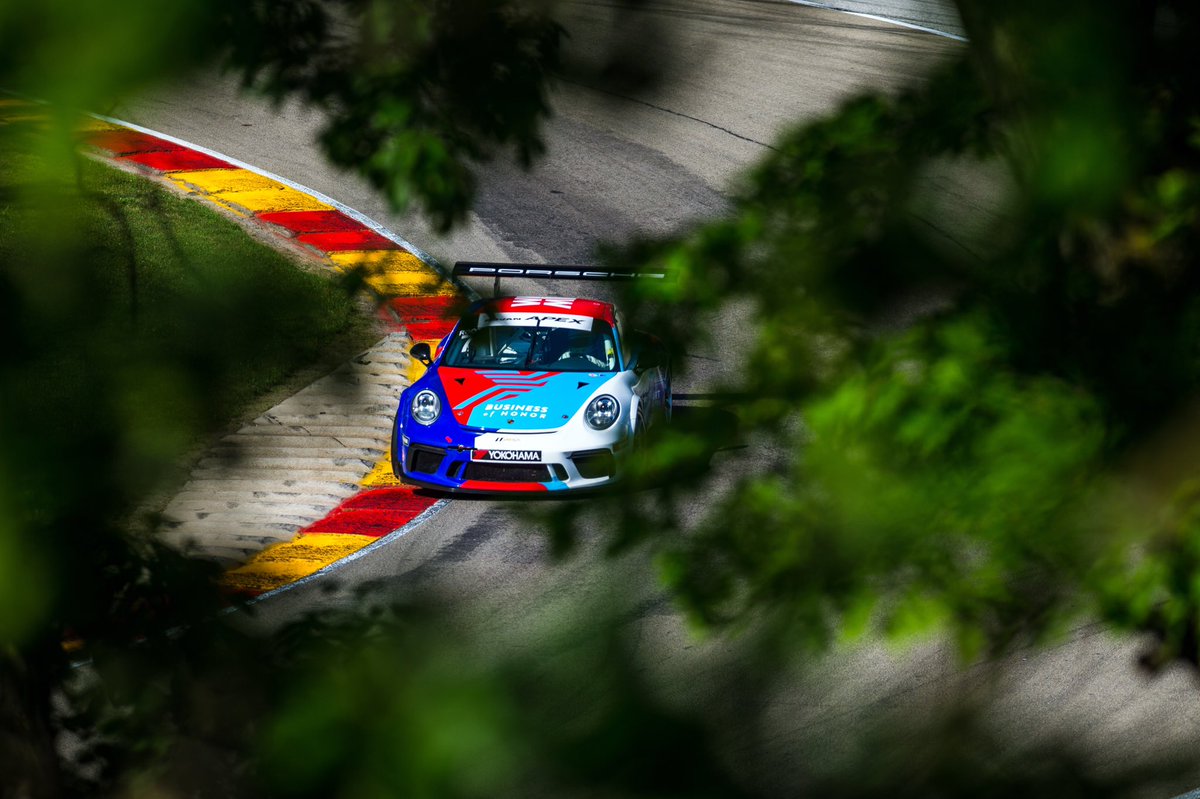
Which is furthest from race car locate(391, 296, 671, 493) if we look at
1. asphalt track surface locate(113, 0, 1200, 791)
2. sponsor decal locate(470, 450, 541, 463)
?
asphalt track surface locate(113, 0, 1200, 791)

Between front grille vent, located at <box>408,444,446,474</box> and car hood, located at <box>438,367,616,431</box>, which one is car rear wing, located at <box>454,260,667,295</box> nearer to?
car hood, located at <box>438,367,616,431</box>

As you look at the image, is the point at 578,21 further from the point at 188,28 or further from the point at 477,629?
the point at 477,629

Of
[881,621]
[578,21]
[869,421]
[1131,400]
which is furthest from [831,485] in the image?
[578,21]

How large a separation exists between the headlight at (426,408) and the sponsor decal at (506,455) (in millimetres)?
403

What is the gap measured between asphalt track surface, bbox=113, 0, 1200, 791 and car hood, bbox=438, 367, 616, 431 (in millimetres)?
5891

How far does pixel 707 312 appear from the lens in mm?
2223

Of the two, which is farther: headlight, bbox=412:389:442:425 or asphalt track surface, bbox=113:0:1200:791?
headlight, bbox=412:389:442:425

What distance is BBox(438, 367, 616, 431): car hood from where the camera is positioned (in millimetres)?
8516

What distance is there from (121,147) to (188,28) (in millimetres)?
241

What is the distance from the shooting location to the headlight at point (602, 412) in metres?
8.40

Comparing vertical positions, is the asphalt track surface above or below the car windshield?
above

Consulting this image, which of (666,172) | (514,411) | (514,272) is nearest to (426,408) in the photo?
(514,411)

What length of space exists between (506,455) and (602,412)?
28.5 inches

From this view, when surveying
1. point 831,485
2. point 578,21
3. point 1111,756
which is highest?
point 578,21
